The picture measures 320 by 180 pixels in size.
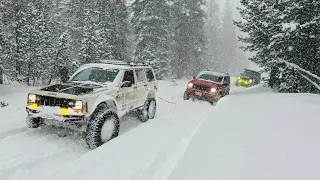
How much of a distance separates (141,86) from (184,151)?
4.26m

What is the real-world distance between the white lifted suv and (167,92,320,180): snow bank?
2433mm

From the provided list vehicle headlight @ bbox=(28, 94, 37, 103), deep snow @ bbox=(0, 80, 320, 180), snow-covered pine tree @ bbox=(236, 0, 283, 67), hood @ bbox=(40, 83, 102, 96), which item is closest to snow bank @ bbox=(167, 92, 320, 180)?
deep snow @ bbox=(0, 80, 320, 180)

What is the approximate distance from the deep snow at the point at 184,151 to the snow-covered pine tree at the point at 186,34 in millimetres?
27056

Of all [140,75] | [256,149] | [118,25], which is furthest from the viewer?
[118,25]

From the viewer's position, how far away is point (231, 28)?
259ft

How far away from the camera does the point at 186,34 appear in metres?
34.8

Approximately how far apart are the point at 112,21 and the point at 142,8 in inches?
128

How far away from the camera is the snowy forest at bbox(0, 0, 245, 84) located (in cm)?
2186

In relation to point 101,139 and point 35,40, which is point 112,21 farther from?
point 101,139

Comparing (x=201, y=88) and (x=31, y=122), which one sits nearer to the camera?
(x=31, y=122)

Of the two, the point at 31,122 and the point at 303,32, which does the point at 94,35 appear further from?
the point at 31,122

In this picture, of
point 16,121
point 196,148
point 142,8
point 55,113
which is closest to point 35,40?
point 142,8

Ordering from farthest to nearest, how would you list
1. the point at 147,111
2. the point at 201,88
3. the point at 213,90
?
the point at 201,88
the point at 213,90
the point at 147,111

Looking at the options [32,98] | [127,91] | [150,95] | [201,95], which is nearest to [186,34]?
[201,95]
